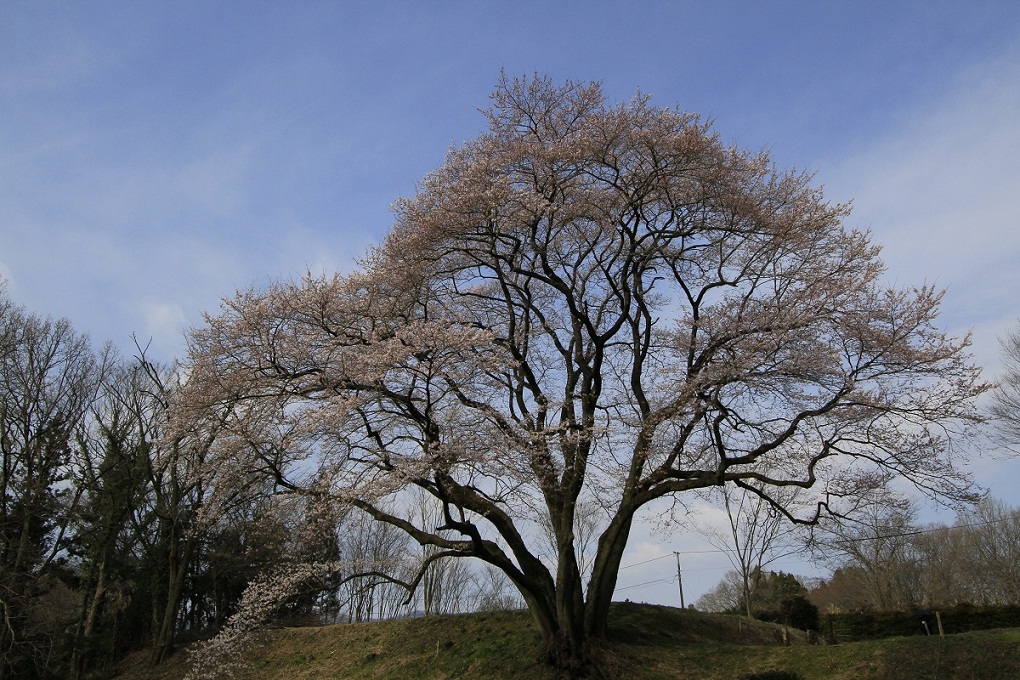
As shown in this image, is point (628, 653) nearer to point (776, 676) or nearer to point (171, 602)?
point (776, 676)

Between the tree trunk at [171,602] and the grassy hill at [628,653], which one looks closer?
the grassy hill at [628,653]

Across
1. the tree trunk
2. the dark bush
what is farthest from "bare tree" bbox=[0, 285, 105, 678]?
the dark bush

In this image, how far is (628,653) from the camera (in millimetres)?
12883

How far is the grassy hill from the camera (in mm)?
11109

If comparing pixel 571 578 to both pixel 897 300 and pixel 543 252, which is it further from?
pixel 897 300

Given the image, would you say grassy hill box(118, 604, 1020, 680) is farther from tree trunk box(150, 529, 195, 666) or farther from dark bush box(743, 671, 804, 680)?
tree trunk box(150, 529, 195, 666)

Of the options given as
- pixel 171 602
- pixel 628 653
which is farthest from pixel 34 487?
pixel 628 653

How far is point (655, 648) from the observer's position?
13.5 meters

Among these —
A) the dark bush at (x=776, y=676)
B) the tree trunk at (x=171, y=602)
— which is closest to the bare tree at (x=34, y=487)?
the tree trunk at (x=171, y=602)

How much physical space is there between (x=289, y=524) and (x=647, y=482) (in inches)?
292

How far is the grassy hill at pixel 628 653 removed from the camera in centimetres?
1111

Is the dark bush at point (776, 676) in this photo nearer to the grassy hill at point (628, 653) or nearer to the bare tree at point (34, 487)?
the grassy hill at point (628, 653)

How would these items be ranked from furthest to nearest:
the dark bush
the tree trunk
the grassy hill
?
the tree trunk, the dark bush, the grassy hill

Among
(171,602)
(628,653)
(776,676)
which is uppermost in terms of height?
(171,602)
